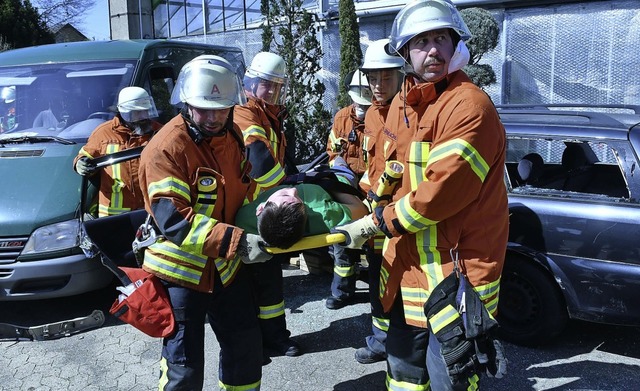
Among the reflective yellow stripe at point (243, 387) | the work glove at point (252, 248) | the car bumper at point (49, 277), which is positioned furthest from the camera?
the car bumper at point (49, 277)

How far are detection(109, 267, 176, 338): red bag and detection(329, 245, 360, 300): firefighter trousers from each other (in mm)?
2257

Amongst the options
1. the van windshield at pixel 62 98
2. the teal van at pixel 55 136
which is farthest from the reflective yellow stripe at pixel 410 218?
the van windshield at pixel 62 98

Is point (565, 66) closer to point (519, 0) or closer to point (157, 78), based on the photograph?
point (519, 0)

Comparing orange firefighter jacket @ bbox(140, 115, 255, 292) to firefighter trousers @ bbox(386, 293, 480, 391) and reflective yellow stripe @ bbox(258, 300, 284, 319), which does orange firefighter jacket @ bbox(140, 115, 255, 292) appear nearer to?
firefighter trousers @ bbox(386, 293, 480, 391)

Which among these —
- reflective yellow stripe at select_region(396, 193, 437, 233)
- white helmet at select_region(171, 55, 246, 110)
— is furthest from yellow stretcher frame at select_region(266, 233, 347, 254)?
white helmet at select_region(171, 55, 246, 110)

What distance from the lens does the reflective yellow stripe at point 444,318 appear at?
236 cm

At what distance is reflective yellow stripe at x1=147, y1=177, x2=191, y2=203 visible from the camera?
98.3 inches

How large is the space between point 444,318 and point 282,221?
2.56 ft

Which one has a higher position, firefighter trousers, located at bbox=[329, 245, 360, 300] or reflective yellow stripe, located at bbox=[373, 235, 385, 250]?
reflective yellow stripe, located at bbox=[373, 235, 385, 250]

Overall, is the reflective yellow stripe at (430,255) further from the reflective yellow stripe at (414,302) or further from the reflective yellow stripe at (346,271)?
the reflective yellow stripe at (346,271)

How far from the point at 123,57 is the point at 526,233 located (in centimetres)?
399

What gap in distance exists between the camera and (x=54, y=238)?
437 cm

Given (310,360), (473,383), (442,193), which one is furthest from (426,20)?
(310,360)

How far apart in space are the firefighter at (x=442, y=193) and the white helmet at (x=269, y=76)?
1762 millimetres
